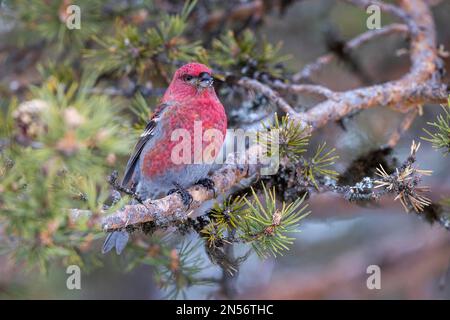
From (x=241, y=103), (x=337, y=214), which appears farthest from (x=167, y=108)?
(x=337, y=214)

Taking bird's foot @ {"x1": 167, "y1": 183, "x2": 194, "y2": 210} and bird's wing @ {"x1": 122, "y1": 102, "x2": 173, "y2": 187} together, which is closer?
bird's foot @ {"x1": 167, "y1": 183, "x2": 194, "y2": 210}

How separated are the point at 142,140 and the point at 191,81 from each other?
0.49 metres

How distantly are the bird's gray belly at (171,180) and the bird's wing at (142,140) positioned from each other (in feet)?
0.33

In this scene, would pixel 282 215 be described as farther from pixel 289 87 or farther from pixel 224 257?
pixel 289 87

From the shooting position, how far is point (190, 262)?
3.19m

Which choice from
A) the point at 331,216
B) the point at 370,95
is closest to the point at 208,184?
the point at 370,95

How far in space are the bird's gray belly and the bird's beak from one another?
0.51 m

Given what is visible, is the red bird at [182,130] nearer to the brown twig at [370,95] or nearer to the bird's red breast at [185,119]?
the bird's red breast at [185,119]

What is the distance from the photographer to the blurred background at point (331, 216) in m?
4.27

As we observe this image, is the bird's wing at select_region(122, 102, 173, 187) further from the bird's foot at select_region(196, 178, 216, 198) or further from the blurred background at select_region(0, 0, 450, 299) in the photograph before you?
the blurred background at select_region(0, 0, 450, 299)

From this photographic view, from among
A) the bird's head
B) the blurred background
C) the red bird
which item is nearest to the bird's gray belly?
the red bird

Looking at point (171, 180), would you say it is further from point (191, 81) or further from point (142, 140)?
Answer: point (191, 81)

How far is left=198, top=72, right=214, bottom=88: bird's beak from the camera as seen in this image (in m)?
3.22
